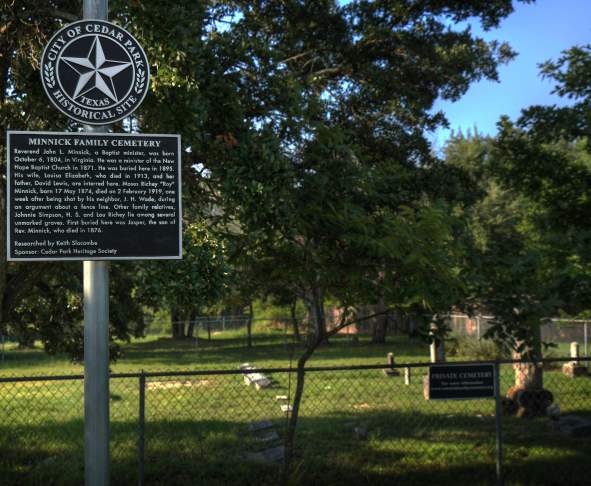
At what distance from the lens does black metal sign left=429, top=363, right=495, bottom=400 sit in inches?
260

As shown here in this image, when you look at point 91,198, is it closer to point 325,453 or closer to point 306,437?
point 325,453

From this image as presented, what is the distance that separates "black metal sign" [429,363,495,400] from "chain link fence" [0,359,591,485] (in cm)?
27

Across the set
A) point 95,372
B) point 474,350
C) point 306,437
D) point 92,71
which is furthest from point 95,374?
point 474,350

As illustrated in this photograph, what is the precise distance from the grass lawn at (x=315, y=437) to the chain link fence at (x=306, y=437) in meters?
0.02

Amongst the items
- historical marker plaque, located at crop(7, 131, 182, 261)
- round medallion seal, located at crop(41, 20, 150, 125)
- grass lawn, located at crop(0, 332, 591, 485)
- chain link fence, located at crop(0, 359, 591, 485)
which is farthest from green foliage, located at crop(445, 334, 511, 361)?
round medallion seal, located at crop(41, 20, 150, 125)

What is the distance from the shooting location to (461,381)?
22.0ft

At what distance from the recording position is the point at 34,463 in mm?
8305

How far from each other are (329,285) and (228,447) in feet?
12.2

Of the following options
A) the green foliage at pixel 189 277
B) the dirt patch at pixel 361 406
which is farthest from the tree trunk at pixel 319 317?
the dirt patch at pixel 361 406

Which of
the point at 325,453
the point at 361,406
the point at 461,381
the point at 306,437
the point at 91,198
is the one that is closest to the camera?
the point at 91,198

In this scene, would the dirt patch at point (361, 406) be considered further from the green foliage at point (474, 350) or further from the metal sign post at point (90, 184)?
the metal sign post at point (90, 184)

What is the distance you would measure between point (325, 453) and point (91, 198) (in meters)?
5.66

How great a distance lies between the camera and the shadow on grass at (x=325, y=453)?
718 cm

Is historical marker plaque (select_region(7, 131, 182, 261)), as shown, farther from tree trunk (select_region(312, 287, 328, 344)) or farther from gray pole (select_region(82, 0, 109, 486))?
tree trunk (select_region(312, 287, 328, 344))
